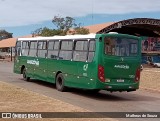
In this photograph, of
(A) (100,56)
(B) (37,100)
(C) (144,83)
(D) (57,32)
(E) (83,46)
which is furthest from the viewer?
(D) (57,32)

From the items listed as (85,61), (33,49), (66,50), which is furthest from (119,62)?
(33,49)

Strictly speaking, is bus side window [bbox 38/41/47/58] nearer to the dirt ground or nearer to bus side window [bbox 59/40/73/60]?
bus side window [bbox 59/40/73/60]

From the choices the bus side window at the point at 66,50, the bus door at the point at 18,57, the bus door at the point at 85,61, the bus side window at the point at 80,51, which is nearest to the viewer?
the bus door at the point at 85,61

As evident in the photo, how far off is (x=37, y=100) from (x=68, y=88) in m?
5.73

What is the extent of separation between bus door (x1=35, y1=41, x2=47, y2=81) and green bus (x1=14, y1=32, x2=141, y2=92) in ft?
4.01

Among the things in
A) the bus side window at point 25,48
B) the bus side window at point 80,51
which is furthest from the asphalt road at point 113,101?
the bus side window at point 25,48

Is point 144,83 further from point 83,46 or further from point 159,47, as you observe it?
point 159,47

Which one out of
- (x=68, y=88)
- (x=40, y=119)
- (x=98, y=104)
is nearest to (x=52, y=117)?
(x=40, y=119)

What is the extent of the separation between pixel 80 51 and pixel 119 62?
2.01 meters

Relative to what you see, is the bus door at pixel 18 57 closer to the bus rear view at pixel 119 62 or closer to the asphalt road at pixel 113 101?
the asphalt road at pixel 113 101

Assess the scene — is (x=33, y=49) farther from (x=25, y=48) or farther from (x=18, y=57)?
(x=18, y=57)

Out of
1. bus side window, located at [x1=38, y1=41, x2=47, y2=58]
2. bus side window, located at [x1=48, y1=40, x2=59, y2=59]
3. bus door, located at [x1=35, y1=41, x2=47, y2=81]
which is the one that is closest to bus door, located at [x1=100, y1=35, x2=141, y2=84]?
bus side window, located at [x1=48, y1=40, x2=59, y2=59]

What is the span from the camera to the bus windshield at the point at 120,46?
1689 centimetres

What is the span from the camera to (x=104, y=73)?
54.8ft
